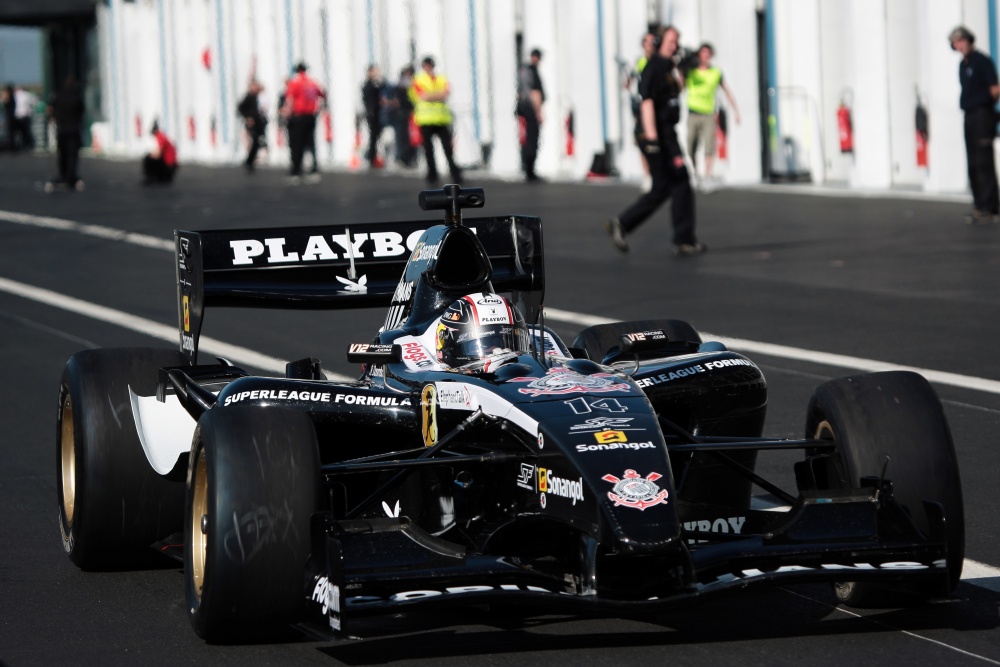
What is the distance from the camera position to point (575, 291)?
16562 millimetres

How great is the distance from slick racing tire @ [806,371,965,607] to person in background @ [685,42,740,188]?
21319 mm

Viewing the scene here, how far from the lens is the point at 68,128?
34.0 metres

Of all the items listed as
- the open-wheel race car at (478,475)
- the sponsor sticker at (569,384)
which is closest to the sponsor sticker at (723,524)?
the open-wheel race car at (478,475)

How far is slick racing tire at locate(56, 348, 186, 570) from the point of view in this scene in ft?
23.4

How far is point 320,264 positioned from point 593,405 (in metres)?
3.03

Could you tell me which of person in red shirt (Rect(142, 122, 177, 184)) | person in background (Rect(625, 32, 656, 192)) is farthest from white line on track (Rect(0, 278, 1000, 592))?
person in red shirt (Rect(142, 122, 177, 184))

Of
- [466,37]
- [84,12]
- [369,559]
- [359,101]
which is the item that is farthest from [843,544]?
[84,12]

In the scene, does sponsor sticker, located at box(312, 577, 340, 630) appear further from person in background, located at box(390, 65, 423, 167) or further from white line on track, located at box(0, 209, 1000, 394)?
A: person in background, located at box(390, 65, 423, 167)

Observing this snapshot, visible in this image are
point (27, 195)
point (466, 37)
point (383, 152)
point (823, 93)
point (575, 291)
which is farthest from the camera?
point (383, 152)

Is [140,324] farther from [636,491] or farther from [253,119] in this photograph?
[253,119]

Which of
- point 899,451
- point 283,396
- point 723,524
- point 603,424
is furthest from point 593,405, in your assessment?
point 283,396

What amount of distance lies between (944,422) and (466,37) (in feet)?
115

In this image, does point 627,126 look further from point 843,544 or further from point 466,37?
point 843,544

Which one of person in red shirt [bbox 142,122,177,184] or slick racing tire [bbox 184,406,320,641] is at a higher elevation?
person in red shirt [bbox 142,122,177,184]
